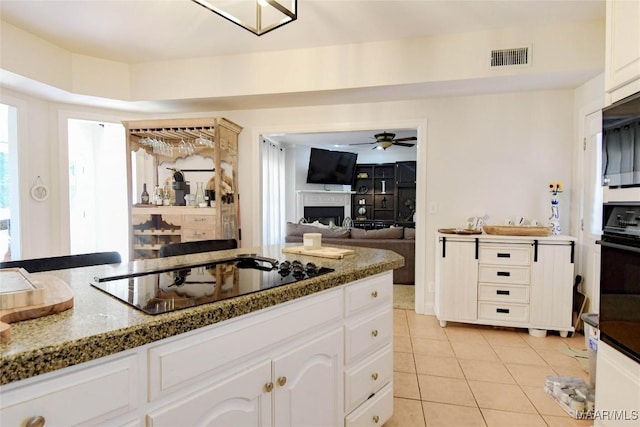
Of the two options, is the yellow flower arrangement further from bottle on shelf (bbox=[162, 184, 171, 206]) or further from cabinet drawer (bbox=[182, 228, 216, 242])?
bottle on shelf (bbox=[162, 184, 171, 206])

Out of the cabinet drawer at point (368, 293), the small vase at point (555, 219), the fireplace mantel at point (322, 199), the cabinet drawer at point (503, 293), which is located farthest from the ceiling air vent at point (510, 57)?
the fireplace mantel at point (322, 199)

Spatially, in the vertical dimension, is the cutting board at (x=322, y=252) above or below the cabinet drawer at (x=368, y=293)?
above

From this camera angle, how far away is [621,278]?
148cm

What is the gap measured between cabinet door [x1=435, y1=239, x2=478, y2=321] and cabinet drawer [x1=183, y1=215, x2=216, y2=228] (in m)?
2.30

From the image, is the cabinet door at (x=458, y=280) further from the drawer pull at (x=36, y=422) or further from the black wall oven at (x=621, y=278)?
the drawer pull at (x=36, y=422)

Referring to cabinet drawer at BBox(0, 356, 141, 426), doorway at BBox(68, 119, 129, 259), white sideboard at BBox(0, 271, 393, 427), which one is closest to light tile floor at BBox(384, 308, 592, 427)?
white sideboard at BBox(0, 271, 393, 427)

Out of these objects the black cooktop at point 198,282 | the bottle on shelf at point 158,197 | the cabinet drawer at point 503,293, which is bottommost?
the cabinet drawer at point 503,293

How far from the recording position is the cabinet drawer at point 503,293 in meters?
3.04

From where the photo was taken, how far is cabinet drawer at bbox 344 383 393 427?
1.51 metres

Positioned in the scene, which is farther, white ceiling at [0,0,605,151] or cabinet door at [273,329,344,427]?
white ceiling at [0,0,605,151]

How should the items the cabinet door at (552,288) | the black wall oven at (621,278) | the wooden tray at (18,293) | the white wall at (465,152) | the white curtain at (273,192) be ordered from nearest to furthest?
the wooden tray at (18,293), the black wall oven at (621,278), the cabinet door at (552,288), the white wall at (465,152), the white curtain at (273,192)

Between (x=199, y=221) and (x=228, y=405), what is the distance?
2774 mm

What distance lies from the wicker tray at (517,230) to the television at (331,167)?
15.3ft

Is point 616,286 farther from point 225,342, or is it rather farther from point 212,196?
point 212,196
